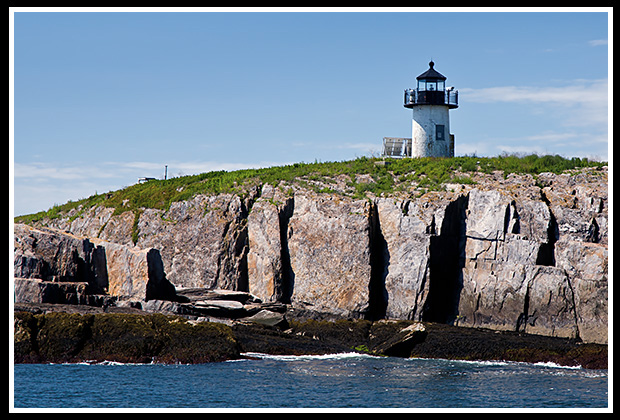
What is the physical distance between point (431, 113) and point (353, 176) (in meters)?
8.81

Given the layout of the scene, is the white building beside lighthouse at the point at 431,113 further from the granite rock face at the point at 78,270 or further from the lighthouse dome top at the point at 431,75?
the granite rock face at the point at 78,270

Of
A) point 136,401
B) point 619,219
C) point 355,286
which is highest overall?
point 619,219

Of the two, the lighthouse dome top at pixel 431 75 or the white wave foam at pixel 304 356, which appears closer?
the white wave foam at pixel 304 356

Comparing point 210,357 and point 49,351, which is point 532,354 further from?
point 49,351

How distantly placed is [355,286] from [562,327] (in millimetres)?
10258

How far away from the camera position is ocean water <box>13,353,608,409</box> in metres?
22.4

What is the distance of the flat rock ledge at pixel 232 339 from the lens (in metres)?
29.4

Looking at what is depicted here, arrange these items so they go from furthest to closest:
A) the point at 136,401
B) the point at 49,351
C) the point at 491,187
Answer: the point at 491,187, the point at 49,351, the point at 136,401

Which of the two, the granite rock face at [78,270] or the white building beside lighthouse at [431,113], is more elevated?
the white building beside lighthouse at [431,113]

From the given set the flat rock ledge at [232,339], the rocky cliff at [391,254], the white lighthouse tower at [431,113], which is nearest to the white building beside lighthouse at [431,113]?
the white lighthouse tower at [431,113]

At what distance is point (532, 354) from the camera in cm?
3166

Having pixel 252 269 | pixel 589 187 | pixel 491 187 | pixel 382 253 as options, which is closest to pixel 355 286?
pixel 382 253

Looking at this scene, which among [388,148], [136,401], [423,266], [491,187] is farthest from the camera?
[388,148]

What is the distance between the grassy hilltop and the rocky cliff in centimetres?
101
